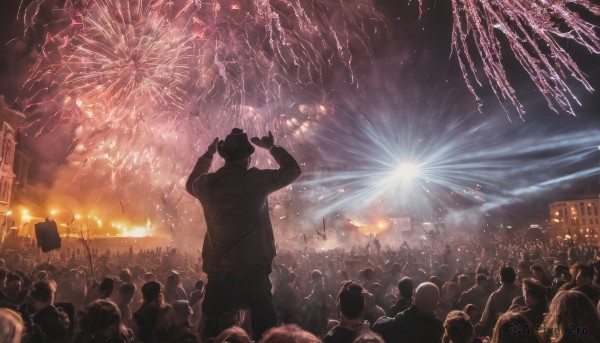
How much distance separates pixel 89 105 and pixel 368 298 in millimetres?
18761

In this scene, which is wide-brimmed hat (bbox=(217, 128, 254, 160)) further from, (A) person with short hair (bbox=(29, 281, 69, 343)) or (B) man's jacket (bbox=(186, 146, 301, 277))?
(A) person with short hair (bbox=(29, 281, 69, 343))

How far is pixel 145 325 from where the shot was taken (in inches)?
190

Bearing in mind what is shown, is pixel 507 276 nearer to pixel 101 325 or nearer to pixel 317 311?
pixel 317 311

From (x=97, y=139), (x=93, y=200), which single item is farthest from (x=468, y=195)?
(x=97, y=139)

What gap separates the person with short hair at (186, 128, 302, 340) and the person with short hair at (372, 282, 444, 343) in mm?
1733

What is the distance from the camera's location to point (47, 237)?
809 centimetres

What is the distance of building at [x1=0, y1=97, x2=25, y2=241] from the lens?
34.6m

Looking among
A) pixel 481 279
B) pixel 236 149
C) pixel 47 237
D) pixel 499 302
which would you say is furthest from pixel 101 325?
pixel 481 279

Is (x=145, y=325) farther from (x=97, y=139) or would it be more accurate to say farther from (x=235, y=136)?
(x=97, y=139)

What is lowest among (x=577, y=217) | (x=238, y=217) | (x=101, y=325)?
(x=101, y=325)

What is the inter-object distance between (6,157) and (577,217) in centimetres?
10195

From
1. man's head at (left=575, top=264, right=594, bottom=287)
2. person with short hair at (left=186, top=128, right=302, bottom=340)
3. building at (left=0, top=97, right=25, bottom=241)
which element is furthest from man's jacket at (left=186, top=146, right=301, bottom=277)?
building at (left=0, top=97, right=25, bottom=241)

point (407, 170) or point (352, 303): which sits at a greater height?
point (407, 170)

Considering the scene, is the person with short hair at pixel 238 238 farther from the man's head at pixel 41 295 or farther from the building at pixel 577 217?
the building at pixel 577 217
